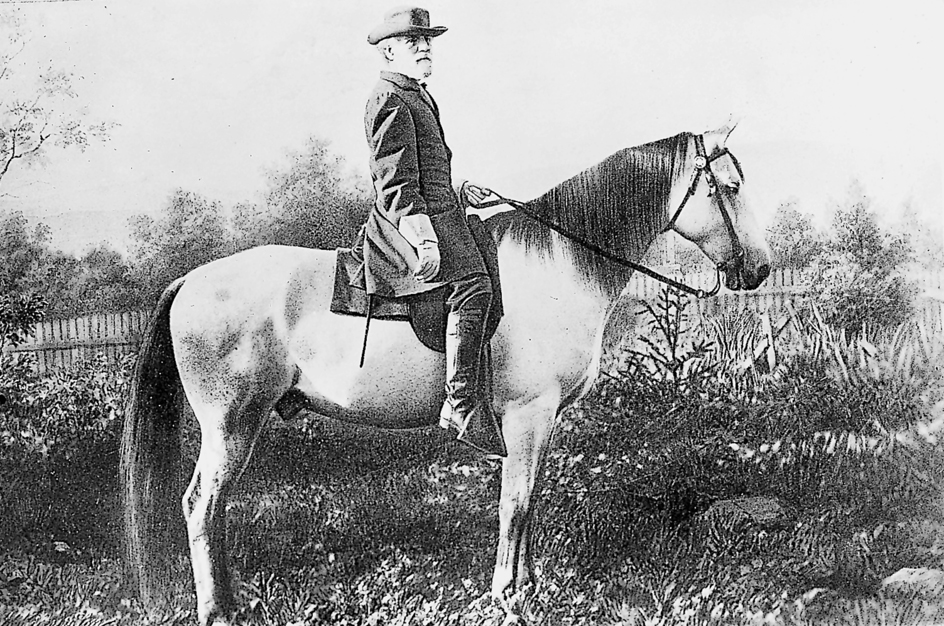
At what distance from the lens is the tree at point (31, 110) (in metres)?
3.59

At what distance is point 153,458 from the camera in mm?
3445

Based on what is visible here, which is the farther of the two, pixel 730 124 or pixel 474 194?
pixel 730 124

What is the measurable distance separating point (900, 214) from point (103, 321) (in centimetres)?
342

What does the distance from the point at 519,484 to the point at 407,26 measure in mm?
1822

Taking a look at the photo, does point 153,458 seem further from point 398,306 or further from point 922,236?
point 922,236

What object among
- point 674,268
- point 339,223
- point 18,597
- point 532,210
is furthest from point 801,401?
point 18,597

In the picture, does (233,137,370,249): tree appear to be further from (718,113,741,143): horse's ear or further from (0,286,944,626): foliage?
(718,113,741,143): horse's ear

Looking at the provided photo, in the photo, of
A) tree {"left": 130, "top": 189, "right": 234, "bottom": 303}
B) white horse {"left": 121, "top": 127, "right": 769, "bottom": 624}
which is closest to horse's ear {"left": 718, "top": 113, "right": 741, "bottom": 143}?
white horse {"left": 121, "top": 127, "right": 769, "bottom": 624}

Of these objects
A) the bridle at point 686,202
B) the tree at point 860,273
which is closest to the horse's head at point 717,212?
the bridle at point 686,202

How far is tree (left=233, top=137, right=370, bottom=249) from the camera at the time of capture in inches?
141

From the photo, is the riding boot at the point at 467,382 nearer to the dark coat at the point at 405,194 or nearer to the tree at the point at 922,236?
the dark coat at the point at 405,194

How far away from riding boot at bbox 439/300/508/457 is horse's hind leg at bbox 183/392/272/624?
704 millimetres

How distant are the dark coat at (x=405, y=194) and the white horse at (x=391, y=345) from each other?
0.18 m

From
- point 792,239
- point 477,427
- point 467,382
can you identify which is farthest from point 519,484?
point 792,239
